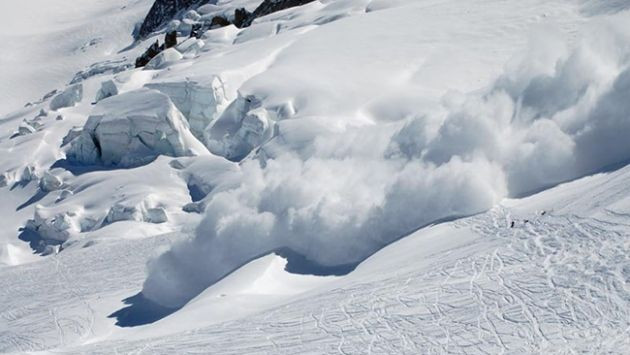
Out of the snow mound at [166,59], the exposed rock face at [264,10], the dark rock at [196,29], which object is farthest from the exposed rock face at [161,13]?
the snow mound at [166,59]

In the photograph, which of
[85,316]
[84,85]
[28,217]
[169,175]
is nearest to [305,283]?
[85,316]

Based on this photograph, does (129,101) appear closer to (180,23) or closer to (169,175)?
(169,175)

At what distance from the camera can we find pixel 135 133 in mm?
22922

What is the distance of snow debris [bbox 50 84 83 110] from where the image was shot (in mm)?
31469

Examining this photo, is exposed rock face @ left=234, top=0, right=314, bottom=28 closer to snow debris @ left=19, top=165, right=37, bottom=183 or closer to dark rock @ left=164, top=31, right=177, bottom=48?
Result: dark rock @ left=164, top=31, right=177, bottom=48

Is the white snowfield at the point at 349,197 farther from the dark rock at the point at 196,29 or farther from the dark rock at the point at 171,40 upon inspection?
the dark rock at the point at 196,29

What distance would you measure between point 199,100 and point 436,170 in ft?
36.7

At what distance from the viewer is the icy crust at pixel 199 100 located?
23.0 m

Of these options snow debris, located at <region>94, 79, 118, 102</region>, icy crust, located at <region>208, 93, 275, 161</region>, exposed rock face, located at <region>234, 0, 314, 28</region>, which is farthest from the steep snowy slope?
icy crust, located at <region>208, 93, 275, 161</region>

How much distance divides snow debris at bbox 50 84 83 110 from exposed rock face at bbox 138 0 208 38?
26.0 metres

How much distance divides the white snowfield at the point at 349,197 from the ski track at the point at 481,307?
0.03 m

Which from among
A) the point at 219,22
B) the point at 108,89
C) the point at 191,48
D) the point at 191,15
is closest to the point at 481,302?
the point at 108,89

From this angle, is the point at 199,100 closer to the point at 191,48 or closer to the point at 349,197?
the point at 191,48

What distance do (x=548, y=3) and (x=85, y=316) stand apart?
48.7 feet
